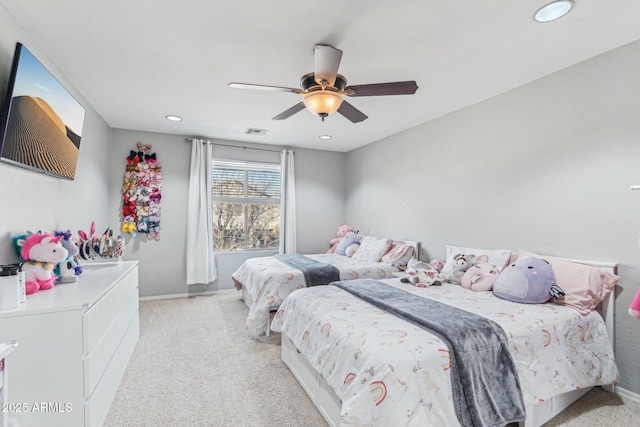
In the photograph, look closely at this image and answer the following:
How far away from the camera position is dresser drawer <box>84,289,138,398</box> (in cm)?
161

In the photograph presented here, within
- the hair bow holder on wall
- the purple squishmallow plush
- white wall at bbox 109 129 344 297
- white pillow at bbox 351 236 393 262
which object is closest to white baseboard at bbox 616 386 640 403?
the purple squishmallow plush

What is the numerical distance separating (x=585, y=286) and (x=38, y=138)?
3875 mm

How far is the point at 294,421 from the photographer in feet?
6.19

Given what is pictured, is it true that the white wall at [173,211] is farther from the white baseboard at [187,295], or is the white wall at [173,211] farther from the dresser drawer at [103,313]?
the dresser drawer at [103,313]

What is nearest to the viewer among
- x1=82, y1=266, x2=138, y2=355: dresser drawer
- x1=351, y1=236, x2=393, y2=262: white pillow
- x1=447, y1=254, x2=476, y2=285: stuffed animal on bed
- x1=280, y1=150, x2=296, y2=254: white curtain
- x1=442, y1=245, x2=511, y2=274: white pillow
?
x1=82, y1=266, x2=138, y2=355: dresser drawer

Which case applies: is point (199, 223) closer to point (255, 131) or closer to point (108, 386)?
point (255, 131)

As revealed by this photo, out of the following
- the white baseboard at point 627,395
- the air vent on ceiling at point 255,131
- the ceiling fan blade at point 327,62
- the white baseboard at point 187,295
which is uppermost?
the air vent on ceiling at point 255,131

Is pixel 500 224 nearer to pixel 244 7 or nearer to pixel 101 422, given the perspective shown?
pixel 244 7

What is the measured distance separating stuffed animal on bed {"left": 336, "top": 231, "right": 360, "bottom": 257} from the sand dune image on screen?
11.2 feet

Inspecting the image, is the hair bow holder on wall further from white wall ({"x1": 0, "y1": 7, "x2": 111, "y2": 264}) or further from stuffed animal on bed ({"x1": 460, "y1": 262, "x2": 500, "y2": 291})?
stuffed animal on bed ({"x1": 460, "y1": 262, "x2": 500, "y2": 291})

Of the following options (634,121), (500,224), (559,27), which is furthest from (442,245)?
(559,27)

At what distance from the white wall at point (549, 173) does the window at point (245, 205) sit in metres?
2.44

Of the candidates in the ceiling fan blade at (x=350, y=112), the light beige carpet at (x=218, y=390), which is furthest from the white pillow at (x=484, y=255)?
the ceiling fan blade at (x=350, y=112)

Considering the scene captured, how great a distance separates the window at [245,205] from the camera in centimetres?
498
